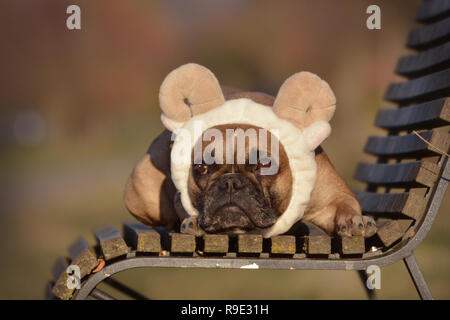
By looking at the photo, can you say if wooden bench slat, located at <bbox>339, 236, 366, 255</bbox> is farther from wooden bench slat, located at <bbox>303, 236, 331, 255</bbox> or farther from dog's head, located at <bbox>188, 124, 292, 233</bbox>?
dog's head, located at <bbox>188, 124, 292, 233</bbox>

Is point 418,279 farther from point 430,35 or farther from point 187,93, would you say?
point 430,35

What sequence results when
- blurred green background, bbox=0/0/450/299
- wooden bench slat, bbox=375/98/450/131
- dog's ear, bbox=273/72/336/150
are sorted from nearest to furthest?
dog's ear, bbox=273/72/336/150 → wooden bench slat, bbox=375/98/450/131 → blurred green background, bbox=0/0/450/299

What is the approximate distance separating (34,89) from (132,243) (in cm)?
718

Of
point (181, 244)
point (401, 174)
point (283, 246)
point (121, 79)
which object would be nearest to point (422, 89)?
point (401, 174)

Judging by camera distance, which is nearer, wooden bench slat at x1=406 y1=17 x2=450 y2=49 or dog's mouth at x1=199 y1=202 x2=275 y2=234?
dog's mouth at x1=199 y1=202 x2=275 y2=234

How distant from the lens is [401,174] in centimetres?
327

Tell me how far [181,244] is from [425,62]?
163 cm

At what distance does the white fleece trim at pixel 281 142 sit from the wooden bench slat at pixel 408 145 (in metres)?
0.45

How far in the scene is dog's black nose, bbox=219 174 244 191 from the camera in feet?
9.31

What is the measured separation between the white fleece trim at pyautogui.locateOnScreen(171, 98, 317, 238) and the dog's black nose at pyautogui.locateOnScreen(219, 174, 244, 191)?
219mm

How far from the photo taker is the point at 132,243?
2977mm

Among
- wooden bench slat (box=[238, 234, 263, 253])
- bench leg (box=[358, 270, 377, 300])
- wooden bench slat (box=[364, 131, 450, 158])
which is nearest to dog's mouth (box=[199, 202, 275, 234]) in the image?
wooden bench slat (box=[238, 234, 263, 253])

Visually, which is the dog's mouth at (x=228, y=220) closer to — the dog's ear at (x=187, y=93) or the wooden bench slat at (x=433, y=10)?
the dog's ear at (x=187, y=93)
